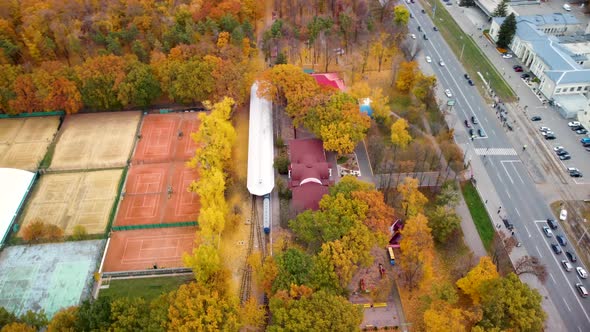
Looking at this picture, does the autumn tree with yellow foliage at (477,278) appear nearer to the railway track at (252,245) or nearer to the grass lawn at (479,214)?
the grass lawn at (479,214)

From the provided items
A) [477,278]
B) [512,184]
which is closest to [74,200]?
[477,278]

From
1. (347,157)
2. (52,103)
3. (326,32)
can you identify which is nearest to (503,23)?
(326,32)

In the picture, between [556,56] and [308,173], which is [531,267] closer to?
[308,173]

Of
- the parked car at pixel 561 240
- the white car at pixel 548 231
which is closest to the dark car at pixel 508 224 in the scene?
the white car at pixel 548 231

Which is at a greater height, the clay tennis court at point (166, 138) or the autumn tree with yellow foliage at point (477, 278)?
the clay tennis court at point (166, 138)

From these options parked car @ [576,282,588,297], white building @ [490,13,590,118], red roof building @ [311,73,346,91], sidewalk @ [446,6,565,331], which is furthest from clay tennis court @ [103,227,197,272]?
white building @ [490,13,590,118]

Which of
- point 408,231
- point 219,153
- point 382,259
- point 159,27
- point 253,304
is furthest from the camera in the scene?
point 159,27

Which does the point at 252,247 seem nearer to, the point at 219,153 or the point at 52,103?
the point at 219,153
